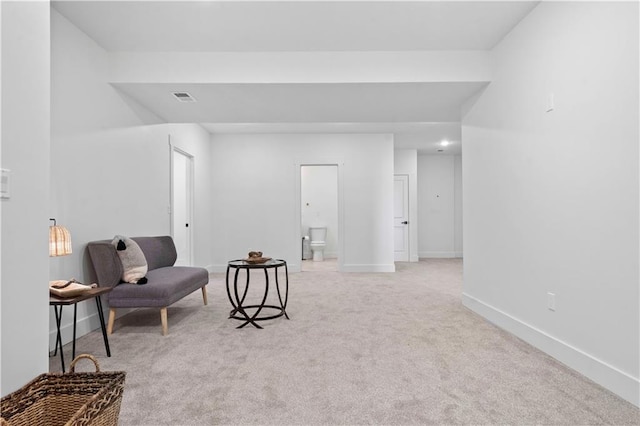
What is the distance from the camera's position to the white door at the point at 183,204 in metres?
5.85

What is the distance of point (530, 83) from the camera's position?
2.81 m

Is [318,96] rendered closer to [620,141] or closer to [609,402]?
[620,141]

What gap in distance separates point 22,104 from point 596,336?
316cm

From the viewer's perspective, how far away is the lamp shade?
89.1 inches

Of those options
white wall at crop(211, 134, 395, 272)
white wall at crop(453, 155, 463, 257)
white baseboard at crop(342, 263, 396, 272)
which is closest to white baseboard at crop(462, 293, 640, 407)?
white baseboard at crop(342, 263, 396, 272)

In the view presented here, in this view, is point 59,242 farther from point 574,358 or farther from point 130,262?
point 574,358

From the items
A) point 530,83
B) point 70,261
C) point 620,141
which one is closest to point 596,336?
point 620,141

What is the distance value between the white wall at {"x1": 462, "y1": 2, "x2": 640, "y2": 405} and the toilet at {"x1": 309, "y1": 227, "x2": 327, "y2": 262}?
16.2ft

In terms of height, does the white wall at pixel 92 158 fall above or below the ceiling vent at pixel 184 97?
below

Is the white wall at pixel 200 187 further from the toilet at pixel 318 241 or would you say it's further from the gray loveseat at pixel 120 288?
the gray loveseat at pixel 120 288

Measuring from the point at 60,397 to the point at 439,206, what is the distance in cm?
831

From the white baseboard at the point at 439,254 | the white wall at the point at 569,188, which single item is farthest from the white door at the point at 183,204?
the white baseboard at the point at 439,254

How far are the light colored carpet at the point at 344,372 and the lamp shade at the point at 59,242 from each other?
2.55 ft

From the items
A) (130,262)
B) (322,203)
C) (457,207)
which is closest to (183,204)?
(130,262)
